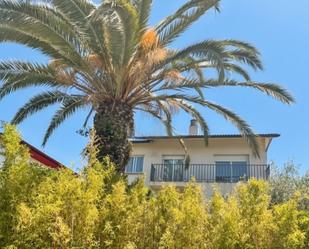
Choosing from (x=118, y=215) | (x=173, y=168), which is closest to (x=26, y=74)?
(x=118, y=215)

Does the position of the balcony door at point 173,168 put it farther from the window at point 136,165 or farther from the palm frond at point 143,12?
the palm frond at point 143,12

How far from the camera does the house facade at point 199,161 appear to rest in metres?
25.9

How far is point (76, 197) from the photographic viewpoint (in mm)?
5914

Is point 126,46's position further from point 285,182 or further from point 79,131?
point 285,182

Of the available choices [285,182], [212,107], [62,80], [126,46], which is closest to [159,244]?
[126,46]

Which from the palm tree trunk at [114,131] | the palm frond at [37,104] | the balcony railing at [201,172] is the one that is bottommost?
the palm tree trunk at [114,131]

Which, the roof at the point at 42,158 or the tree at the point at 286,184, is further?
the tree at the point at 286,184

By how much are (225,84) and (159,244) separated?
7.25 metres

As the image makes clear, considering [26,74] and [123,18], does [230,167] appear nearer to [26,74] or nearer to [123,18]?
[26,74]

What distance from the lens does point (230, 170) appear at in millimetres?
26500

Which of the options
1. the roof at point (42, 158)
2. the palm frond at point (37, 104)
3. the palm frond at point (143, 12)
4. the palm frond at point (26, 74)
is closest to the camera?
the palm frond at point (143, 12)

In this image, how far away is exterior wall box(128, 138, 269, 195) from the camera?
26.5 m

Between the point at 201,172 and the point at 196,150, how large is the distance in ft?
4.83

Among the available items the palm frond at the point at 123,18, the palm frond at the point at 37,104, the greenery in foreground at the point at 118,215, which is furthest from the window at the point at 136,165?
the greenery in foreground at the point at 118,215
